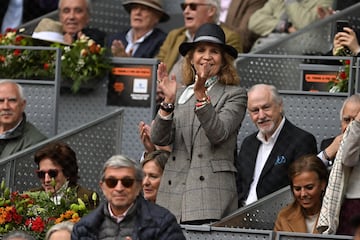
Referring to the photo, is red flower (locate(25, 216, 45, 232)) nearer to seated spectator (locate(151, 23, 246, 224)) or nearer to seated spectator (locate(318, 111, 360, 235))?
seated spectator (locate(151, 23, 246, 224))

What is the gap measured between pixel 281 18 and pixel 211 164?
4.77 m

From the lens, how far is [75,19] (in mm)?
17906

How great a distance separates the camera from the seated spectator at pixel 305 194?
13078 mm

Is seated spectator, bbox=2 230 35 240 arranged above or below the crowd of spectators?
below

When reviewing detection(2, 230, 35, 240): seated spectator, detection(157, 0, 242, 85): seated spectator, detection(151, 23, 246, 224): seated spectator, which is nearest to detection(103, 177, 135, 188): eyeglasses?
detection(2, 230, 35, 240): seated spectator

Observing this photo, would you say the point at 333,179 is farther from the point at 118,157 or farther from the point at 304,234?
the point at 118,157

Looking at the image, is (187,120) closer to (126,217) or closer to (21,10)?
(126,217)

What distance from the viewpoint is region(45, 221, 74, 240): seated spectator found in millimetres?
12484

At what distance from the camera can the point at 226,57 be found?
13.6 m

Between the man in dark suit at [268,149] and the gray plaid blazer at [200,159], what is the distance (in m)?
0.63

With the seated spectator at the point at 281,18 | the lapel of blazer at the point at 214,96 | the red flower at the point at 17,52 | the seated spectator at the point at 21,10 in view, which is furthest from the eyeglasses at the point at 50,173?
the seated spectator at the point at 21,10

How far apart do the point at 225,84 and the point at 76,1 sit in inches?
192

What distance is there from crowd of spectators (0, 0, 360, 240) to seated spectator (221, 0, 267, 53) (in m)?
2.52

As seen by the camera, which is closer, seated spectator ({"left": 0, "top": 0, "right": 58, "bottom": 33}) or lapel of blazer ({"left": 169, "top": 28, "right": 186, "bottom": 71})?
lapel of blazer ({"left": 169, "top": 28, "right": 186, "bottom": 71})
